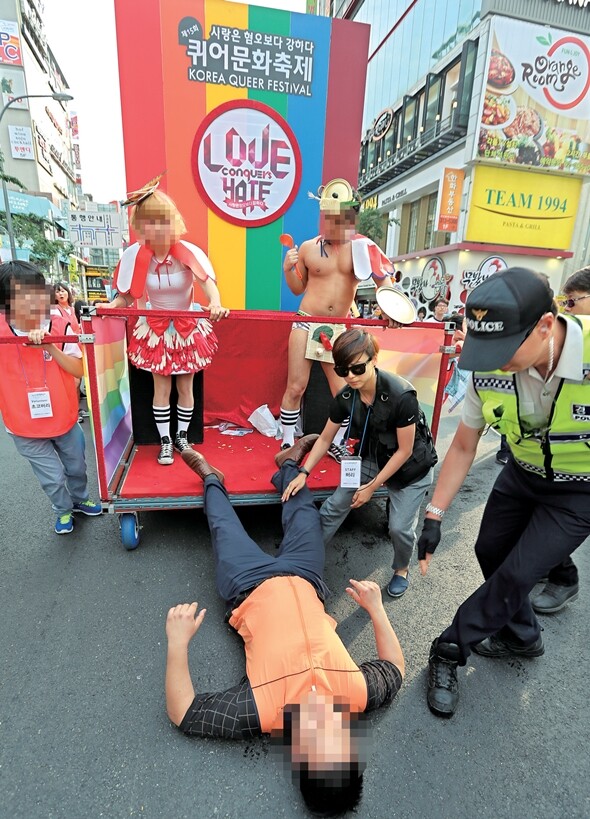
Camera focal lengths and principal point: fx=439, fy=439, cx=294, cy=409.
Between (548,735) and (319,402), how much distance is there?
8.95 ft

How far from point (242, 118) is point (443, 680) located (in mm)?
4192

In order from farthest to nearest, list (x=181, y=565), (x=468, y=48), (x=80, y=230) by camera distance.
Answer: (x=468, y=48) → (x=80, y=230) → (x=181, y=565)

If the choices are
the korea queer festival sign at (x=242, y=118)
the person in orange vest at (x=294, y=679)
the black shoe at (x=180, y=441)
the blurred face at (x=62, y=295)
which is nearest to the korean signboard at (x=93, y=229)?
the blurred face at (x=62, y=295)

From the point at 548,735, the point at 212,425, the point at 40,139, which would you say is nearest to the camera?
the point at 548,735

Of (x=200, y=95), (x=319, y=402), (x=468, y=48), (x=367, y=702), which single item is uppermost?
(x=468, y=48)

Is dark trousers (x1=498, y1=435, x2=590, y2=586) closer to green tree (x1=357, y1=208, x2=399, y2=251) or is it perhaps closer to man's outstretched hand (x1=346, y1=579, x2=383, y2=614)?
man's outstretched hand (x1=346, y1=579, x2=383, y2=614)

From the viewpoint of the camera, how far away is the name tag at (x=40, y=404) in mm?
2615

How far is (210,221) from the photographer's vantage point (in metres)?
3.89

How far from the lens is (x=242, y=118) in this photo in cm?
371

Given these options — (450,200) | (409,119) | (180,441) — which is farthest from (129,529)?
(409,119)

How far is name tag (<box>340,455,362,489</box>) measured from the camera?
2.38m

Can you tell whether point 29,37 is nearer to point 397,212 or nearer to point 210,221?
point 397,212

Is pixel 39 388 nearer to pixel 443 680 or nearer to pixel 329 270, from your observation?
pixel 329 270

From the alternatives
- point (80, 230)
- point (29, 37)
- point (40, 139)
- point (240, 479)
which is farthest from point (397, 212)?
point (29, 37)
